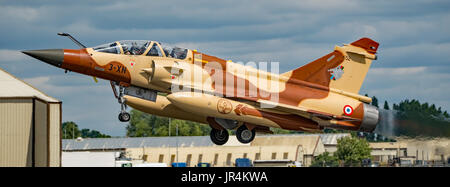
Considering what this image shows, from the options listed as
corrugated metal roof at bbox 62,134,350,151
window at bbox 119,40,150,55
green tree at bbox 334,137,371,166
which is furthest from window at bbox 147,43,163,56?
corrugated metal roof at bbox 62,134,350,151

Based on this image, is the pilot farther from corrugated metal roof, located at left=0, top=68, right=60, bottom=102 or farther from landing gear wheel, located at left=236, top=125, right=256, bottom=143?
corrugated metal roof, located at left=0, top=68, right=60, bottom=102

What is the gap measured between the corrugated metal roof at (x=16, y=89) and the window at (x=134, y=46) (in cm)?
794

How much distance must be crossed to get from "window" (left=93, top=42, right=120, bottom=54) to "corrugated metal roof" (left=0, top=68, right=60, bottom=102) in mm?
7385

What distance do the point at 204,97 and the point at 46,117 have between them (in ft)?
33.2

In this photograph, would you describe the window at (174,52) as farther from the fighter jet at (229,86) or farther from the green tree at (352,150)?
the green tree at (352,150)

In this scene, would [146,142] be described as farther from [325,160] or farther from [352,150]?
[352,150]

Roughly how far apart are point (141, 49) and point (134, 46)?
0.29 meters

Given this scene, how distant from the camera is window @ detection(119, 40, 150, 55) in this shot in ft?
95.7

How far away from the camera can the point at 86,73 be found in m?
28.9

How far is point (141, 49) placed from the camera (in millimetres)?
29281

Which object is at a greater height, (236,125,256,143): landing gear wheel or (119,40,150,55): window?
(119,40,150,55): window
